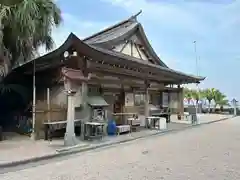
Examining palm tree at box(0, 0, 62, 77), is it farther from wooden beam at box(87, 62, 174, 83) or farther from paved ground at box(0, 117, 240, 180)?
paved ground at box(0, 117, 240, 180)

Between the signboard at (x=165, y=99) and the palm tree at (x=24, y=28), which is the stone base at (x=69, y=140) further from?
the signboard at (x=165, y=99)

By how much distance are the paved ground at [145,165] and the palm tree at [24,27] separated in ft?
13.8

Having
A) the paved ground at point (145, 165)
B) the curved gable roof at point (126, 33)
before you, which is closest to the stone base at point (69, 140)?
the paved ground at point (145, 165)

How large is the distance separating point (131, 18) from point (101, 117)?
8.12 m

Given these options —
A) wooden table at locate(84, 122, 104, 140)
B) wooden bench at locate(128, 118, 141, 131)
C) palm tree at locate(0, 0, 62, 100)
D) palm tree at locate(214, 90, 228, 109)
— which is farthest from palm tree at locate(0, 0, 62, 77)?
palm tree at locate(214, 90, 228, 109)

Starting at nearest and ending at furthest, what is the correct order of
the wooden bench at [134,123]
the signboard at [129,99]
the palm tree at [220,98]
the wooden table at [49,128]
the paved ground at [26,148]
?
the paved ground at [26,148]
the wooden table at [49,128]
the wooden bench at [134,123]
the signboard at [129,99]
the palm tree at [220,98]

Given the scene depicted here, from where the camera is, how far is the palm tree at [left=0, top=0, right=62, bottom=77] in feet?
25.8

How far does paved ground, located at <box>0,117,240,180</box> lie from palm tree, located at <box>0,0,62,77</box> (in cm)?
420

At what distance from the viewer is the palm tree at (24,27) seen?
7.88 m

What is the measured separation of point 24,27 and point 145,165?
554 centimetres

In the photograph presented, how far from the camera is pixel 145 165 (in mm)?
5918

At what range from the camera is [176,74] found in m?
14.8

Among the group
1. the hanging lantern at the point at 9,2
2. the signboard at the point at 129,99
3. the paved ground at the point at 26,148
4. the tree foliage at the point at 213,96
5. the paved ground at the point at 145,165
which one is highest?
the hanging lantern at the point at 9,2

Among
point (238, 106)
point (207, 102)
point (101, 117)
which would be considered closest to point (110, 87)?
point (101, 117)
